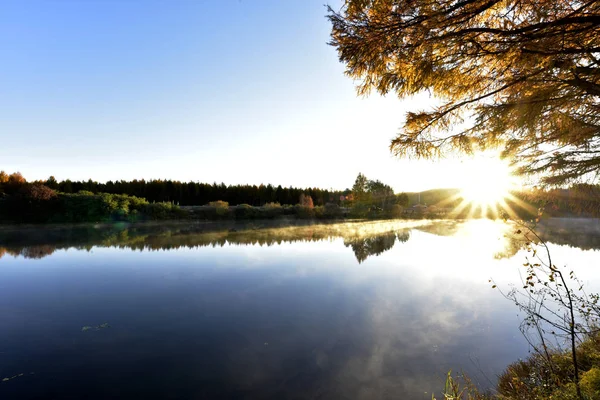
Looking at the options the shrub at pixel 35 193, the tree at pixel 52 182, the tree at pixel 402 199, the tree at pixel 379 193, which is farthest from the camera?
the tree at pixel 402 199

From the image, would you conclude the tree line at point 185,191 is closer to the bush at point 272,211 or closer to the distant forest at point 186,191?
the distant forest at point 186,191

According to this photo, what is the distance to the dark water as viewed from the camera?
11.0 ft

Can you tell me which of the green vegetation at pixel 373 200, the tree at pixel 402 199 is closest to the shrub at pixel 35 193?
the green vegetation at pixel 373 200

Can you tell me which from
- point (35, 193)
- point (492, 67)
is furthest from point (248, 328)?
point (35, 193)

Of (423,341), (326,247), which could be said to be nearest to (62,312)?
(423,341)

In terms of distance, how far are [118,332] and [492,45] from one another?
260 inches

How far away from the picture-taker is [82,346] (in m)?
4.13

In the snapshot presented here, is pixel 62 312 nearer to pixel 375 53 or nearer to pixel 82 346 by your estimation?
pixel 82 346

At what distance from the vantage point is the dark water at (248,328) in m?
3.35

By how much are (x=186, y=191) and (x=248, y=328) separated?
143ft

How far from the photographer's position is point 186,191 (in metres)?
44.8

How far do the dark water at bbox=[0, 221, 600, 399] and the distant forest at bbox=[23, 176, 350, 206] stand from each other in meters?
33.6

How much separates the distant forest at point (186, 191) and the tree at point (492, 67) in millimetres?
39091

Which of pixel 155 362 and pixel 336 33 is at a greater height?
pixel 336 33
